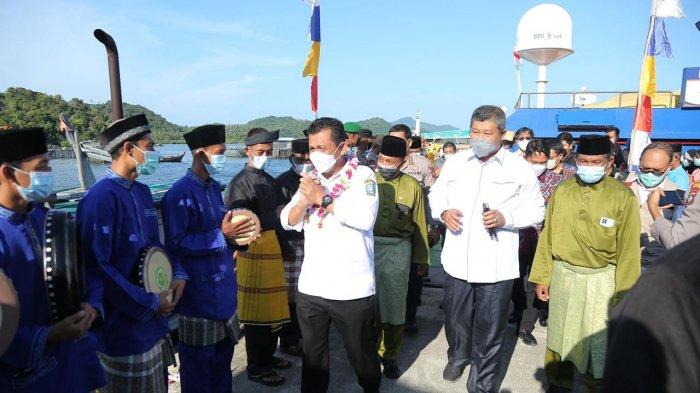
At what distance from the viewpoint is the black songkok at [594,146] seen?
3.26m

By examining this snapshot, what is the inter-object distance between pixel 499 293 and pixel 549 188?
7.78ft

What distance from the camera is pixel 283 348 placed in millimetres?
4414

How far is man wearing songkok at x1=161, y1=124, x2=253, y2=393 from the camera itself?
294cm

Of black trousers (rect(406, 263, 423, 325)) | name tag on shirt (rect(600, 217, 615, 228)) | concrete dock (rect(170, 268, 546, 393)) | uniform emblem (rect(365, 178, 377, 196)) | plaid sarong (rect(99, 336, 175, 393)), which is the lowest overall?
concrete dock (rect(170, 268, 546, 393))

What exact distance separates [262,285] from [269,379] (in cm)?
83

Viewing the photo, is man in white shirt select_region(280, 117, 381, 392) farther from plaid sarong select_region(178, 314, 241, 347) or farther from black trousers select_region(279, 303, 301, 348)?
black trousers select_region(279, 303, 301, 348)

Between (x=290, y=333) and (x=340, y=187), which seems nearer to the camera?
(x=340, y=187)

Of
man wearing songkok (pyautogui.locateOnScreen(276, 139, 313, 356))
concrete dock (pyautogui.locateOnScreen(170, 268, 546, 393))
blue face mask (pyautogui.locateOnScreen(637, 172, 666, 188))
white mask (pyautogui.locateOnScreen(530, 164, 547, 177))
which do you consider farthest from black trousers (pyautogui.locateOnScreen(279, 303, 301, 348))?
blue face mask (pyautogui.locateOnScreen(637, 172, 666, 188))

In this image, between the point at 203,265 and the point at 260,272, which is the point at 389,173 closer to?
the point at 260,272

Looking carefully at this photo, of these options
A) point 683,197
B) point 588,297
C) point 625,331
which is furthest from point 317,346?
point 683,197

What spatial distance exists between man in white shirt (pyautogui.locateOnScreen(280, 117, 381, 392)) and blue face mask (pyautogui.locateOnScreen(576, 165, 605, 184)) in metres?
1.76

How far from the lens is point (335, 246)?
287 cm

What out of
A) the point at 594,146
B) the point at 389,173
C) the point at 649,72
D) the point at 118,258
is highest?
the point at 649,72

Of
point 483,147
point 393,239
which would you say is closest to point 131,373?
point 393,239
